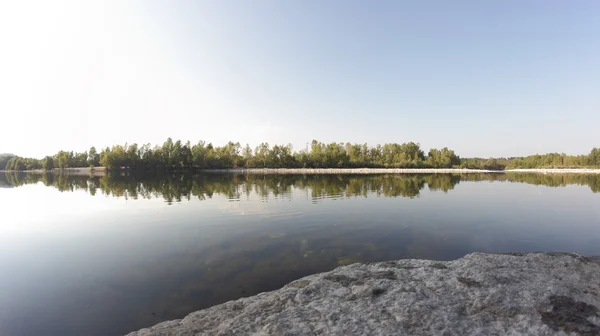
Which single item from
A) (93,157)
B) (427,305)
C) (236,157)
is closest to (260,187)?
(427,305)

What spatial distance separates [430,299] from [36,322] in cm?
1218

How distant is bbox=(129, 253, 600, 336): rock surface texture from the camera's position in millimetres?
6141

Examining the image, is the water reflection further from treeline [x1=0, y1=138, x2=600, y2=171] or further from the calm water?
treeline [x1=0, y1=138, x2=600, y2=171]

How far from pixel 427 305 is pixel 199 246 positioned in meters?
13.2

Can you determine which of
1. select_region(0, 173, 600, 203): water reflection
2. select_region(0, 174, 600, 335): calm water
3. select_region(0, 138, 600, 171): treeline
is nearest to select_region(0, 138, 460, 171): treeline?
select_region(0, 138, 600, 171): treeline

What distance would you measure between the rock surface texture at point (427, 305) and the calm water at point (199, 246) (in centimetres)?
287

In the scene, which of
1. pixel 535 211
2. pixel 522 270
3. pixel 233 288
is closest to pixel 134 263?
pixel 233 288

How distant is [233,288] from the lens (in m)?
11.1

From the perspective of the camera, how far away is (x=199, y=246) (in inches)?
650

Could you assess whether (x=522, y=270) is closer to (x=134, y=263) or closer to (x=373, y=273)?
(x=373, y=273)

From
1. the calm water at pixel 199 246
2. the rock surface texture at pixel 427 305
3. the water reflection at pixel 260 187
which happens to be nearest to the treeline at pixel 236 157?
the water reflection at pixel 260 187

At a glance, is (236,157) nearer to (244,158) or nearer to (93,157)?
(244,158)

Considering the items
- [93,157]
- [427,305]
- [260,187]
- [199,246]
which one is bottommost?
[199,246]

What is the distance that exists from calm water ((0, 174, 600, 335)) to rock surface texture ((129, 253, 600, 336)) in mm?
2865
